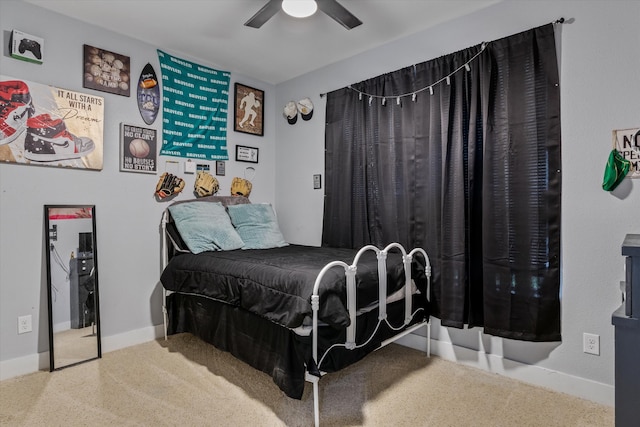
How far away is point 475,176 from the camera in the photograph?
2383 mm

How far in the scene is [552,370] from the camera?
7.06ft

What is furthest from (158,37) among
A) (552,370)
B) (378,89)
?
(552,370)

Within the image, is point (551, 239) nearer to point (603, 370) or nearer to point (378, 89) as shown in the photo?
point (603, 370)

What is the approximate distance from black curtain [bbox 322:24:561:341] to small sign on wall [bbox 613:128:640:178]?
279 mm

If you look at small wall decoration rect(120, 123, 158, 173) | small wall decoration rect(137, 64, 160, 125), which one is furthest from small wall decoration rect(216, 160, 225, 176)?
small wall decoration rect(137, 64, 160, 125)

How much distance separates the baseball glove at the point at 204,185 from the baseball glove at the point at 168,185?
15cm

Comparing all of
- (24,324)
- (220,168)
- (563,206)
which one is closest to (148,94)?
(220,168)

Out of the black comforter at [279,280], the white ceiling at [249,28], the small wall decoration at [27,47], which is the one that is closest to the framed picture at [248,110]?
the white ceiling at [249,28]

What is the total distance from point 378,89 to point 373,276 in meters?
1.59

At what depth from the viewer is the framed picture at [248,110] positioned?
353cm

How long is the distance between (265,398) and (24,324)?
167cm

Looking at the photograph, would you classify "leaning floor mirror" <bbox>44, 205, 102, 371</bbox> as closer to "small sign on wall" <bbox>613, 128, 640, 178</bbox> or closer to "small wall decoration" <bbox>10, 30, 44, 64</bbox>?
"small wall decoration" <bbox>10, 30, 44, 64</bbox>

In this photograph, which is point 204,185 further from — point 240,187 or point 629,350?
point 629,350

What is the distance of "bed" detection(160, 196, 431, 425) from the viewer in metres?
1.81
